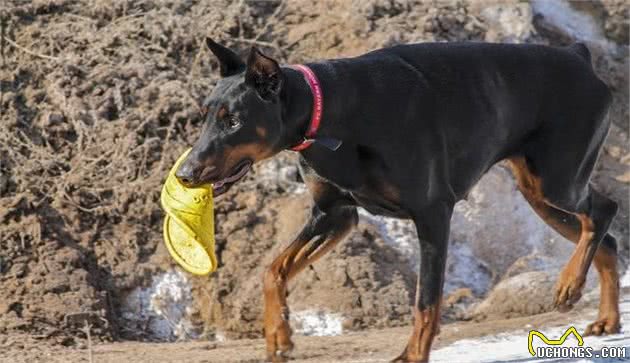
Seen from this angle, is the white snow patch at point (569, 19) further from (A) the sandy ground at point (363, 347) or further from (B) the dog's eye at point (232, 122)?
(B) the dog's eye at point (232, 122)

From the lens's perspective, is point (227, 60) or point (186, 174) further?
point (227, 60)

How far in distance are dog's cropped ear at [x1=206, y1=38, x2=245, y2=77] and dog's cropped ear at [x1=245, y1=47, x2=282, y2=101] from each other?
0.59 ft

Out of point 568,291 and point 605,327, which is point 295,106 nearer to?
point 568,291

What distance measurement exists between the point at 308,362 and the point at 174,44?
383 cm

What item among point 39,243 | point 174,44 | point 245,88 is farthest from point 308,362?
point 174,44

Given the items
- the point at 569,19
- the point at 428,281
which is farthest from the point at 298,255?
the point at 569,19

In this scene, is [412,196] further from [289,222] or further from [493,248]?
[493,248]

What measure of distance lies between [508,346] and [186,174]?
7.98 ft

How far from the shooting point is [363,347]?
6.92 m

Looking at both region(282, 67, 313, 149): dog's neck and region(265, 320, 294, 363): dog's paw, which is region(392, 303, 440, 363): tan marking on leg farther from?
region(282, 67, 313, 149): dog's neck

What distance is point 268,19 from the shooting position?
984 cm

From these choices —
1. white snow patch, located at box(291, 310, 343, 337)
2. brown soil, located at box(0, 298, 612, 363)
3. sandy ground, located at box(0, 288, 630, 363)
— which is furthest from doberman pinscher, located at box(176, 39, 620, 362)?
white snow patch, located at box(291, 310, 343, 337)

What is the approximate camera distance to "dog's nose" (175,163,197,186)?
202 inches
